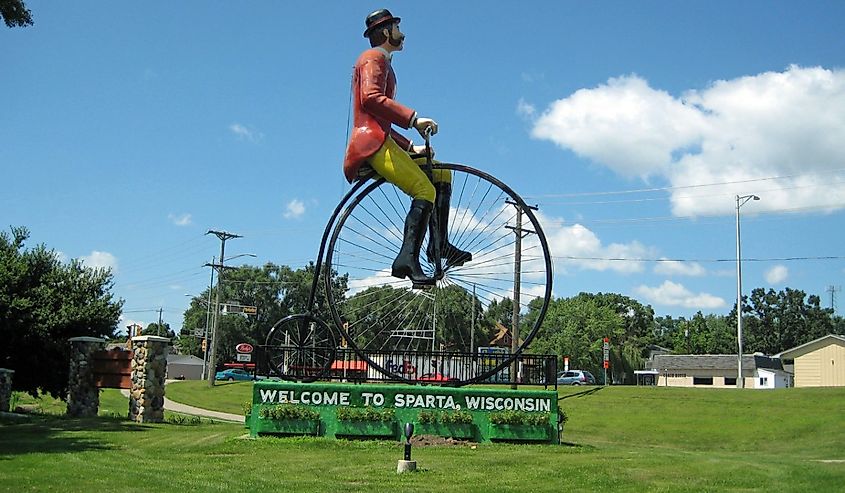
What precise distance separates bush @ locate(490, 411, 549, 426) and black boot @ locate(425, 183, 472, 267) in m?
3.35

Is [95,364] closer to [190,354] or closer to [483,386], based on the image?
[483,386]

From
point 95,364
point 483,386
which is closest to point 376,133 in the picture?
point 483,386

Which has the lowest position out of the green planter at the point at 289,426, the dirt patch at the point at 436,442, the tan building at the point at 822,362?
the dirt patch at the point at 436,442

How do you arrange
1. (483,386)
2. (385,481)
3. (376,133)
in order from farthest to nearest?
(483,386) → (376,133) → (385,481)

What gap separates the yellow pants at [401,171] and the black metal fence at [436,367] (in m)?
3.40

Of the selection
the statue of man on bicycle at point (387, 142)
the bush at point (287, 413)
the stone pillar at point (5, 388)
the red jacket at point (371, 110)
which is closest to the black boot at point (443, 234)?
the statue of man on bicycle at point (387, 142)

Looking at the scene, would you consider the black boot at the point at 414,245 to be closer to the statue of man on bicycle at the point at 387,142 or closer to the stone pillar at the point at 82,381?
the statue of man on bicycle at the point at 387,142

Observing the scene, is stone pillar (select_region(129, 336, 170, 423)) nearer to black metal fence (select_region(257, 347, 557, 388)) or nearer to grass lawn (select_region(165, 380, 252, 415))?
black metal fence (select_region(257, 347, 557, 388))

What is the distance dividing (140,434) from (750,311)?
99.1m

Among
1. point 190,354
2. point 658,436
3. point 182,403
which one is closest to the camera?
point 658,436

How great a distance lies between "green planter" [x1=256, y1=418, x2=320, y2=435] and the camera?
16516mm

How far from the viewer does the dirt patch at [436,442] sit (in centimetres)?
1588

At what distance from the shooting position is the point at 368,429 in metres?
16.5

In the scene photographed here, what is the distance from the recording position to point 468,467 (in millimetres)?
12898
